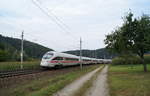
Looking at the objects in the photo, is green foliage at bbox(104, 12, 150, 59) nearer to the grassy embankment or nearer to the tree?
the tree

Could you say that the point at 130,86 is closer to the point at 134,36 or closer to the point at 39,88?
the point at 39,88

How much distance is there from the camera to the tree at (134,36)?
29797 mm

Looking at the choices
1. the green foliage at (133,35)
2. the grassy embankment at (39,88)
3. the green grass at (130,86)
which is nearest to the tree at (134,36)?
the green foliage at (133,35)

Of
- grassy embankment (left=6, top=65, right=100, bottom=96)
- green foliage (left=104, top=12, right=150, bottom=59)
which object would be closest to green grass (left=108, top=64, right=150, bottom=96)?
grassy embankment (left=6, top=65, right=100, bottom=96)

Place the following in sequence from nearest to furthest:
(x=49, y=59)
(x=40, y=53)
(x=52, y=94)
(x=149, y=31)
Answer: (x=52, y=94)
(x=149, y=31)
(x=49, y=59)
(x=40, y=53)

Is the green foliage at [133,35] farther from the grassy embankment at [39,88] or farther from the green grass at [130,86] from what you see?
the grassy embankment at [39,88]

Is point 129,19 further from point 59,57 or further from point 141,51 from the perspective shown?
point 59,57

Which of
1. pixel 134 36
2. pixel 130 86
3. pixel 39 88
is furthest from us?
pixel 134 36

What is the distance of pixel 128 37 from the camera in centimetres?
3089

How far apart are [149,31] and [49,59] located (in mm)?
16966

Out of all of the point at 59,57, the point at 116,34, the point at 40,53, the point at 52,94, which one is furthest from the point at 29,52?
the point at 52,94

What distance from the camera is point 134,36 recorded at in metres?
30.6

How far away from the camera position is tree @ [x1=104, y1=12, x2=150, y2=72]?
2980 cm

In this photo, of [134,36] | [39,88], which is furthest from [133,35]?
[39,88]
